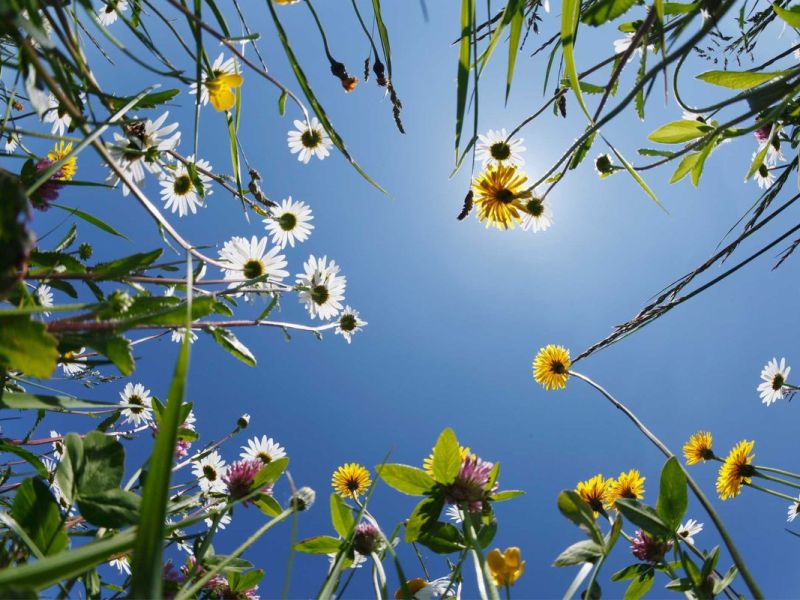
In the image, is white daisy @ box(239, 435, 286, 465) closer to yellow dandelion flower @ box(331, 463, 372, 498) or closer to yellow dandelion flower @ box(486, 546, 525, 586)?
yellow dandelion flower @ box(331, 463, 372, 498)

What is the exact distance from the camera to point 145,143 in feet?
2.96

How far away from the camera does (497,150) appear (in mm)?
1392

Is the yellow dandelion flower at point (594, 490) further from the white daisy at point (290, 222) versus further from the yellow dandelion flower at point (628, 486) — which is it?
the white daisy at point (290, 222)

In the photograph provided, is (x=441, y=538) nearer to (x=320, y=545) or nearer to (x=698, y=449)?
(x=320, y=545)

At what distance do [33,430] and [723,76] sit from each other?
4.23 feet

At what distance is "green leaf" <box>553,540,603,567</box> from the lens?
394 millimetres

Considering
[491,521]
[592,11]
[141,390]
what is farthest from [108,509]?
[141,390]

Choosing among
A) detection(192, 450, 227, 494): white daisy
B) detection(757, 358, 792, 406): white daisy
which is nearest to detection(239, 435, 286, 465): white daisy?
detection(192, 450, 227, 494): white daisy

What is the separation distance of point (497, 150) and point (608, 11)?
0.91 metres

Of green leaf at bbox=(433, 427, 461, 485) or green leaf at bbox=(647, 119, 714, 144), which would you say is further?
green leaf at bbox=(647, 119, 714, 144)

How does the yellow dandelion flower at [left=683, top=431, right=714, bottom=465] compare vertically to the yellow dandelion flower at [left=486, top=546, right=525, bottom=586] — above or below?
above

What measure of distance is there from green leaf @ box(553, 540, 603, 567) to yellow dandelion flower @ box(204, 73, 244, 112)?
0.60 metres

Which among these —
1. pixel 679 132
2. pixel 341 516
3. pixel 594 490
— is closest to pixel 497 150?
pixel 679 132

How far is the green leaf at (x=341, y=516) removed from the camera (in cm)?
45
